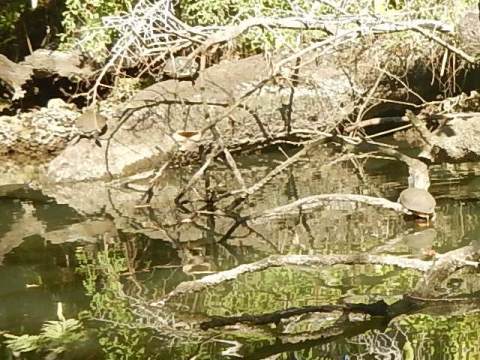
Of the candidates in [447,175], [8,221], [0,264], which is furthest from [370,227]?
[8,221]

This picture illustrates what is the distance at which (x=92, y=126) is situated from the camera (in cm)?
990

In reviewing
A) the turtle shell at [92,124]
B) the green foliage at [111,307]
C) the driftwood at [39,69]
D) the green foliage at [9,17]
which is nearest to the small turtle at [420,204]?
the green foliage at [111,307]

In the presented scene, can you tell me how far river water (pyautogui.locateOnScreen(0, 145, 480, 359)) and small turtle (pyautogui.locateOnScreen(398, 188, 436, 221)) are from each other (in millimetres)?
146

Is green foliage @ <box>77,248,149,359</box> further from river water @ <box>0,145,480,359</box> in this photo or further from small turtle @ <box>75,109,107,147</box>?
small turtle @ <box>75,109,107,147</box>

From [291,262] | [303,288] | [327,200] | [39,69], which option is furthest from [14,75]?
[291,262]

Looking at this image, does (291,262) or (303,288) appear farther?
(303,288)

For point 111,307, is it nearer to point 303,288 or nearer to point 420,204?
point 303,288

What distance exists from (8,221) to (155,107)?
288cm

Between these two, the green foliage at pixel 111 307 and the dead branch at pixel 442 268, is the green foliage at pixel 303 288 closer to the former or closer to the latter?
the dead branch at pixel 442 268

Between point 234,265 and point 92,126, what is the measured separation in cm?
464

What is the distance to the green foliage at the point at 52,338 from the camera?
436cm

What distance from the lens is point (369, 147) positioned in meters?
8.73

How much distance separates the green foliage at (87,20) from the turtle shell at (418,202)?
653 centimetres

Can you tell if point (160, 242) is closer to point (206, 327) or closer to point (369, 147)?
point (206, 327)
